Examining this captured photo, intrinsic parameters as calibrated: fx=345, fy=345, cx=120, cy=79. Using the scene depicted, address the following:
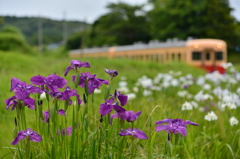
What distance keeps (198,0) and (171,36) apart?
4209 mm

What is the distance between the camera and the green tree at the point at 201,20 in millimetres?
30969

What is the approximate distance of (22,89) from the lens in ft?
5.16

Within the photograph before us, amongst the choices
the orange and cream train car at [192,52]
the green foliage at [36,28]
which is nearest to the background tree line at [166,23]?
the orange and cream train car at [192,52]

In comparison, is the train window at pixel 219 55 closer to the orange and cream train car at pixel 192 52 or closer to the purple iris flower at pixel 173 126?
the orange and cream train car at pixel 192 52

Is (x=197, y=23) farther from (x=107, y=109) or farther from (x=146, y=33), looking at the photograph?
(x=107, y=109)

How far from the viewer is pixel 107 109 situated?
61.8 inches

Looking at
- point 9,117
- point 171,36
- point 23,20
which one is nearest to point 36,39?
point 23,20

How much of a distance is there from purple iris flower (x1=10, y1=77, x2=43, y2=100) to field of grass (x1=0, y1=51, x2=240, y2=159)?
1.34 feet

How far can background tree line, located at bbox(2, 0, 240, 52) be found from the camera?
31.3 metres


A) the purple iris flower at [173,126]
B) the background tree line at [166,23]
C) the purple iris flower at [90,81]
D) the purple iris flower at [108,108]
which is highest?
the background tree line at [166,23]

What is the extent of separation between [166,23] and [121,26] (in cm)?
967

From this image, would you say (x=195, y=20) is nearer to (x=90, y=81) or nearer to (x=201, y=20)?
(x=201, y=20)

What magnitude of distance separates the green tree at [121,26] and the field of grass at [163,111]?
96.5 feet

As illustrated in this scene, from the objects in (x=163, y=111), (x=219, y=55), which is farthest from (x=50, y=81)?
(x=219, y=55)
